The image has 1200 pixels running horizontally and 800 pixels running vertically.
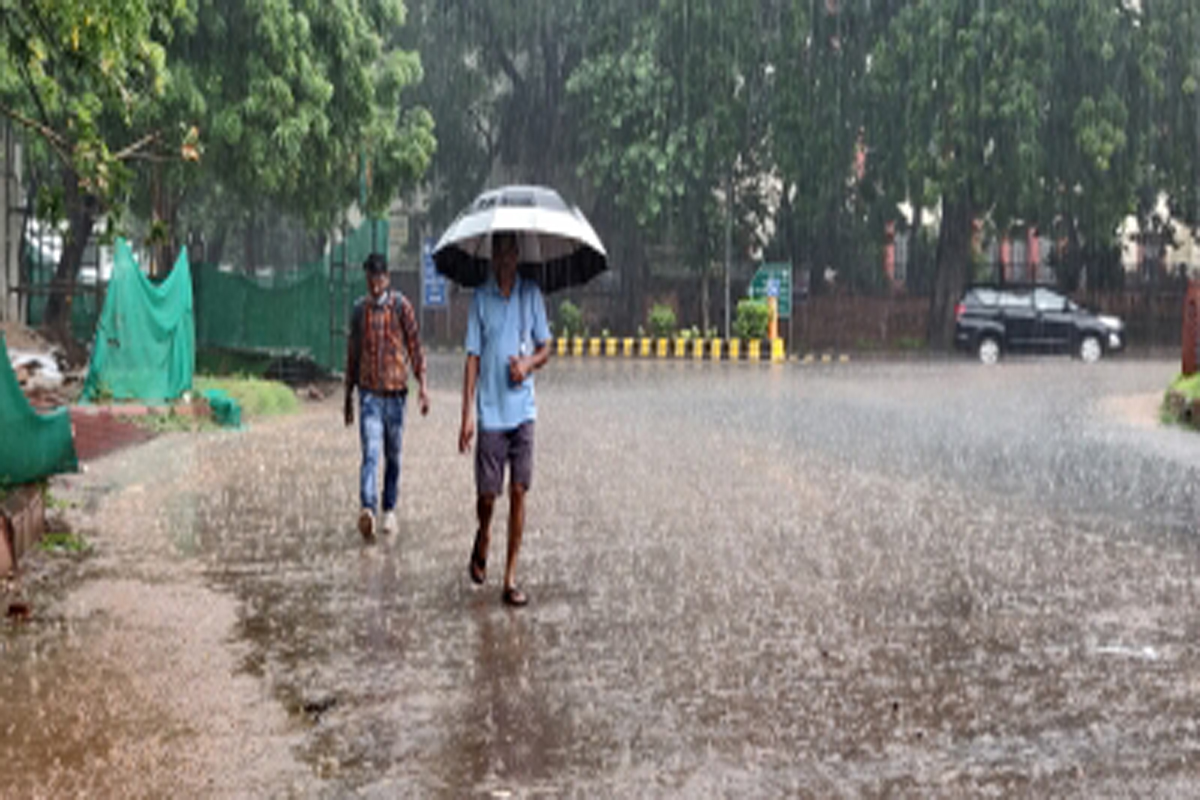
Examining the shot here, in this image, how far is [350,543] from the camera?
32.8 ft

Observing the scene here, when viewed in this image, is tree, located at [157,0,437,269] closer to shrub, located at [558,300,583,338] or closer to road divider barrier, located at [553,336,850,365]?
road divider barrier, located at [553,336,850,365]

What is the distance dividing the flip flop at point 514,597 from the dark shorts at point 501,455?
0.50 meters

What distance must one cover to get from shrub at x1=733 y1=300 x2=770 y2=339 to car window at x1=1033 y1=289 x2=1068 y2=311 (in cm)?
622

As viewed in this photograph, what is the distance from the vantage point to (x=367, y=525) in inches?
397

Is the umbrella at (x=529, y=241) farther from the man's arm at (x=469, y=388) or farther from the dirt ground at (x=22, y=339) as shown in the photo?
the dirt ground at (x=22, y=339)

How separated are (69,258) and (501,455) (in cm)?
2082

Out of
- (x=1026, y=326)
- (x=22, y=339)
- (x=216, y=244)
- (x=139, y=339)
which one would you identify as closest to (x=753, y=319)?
(x=1026, y=326)

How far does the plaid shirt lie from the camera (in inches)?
396

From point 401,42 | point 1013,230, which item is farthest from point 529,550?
point 401,42

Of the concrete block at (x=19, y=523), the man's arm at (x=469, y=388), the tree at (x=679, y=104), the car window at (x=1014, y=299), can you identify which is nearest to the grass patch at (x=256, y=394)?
the concrete block at (x=19, y=523)

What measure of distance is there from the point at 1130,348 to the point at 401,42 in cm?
2071

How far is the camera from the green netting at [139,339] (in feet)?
55.4

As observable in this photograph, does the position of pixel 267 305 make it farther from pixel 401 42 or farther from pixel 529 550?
pixel 401 42

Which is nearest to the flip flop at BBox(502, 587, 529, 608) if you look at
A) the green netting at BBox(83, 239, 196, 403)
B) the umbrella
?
the umbrella
